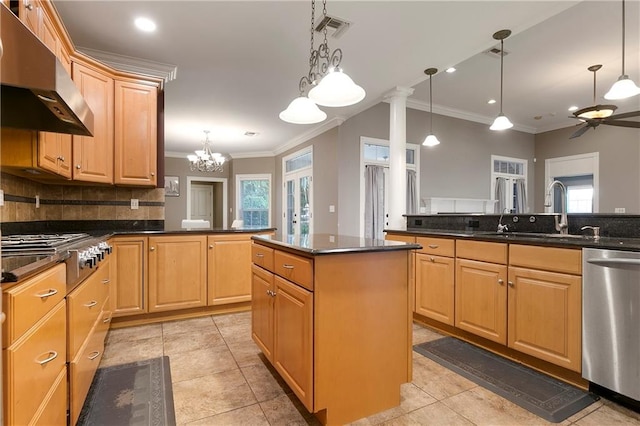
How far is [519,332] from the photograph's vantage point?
7.22 ft

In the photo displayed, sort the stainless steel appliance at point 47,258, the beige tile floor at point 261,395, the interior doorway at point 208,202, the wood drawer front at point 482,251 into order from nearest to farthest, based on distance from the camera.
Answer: the stainless steel appliance at point 47,258 < the beige tile floor at point 261,395 < the wood drawer front at point 482,251 < the interior doorway at point 208,202

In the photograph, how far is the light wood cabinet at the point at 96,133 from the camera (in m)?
2.72

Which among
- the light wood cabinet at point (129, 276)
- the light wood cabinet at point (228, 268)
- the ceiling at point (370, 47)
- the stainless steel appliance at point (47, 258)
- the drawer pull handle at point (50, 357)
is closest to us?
the stainless steel appliance at point (47, 258)

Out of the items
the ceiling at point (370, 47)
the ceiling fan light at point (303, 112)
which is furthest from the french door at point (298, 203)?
the ceiling fan light at point (303, 112)

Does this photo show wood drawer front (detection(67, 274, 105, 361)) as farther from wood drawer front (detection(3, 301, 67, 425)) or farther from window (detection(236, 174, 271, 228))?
window (detection(236, 174, 271, 228))

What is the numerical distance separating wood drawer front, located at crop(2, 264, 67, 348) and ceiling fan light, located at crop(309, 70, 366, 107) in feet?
4.97

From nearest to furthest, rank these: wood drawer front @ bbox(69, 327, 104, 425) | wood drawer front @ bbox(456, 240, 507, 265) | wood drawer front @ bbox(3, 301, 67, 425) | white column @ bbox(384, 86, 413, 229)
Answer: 1. wood drawer front @ bbox(3, 301, 67, 425)
2. wood drawer front @ bbox(69, 327, 104, 425)
3. wood drawer front @ bbox(456, 240, 507, 265)
4. white column @ bbox(384, 86, 413, 229)

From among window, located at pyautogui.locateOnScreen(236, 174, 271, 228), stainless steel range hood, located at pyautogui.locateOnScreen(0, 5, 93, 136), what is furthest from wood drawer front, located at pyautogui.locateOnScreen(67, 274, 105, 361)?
window, located at pyautogui.locateOnScreen(236, 174, 271, 228)

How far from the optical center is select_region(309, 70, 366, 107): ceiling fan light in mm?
1795

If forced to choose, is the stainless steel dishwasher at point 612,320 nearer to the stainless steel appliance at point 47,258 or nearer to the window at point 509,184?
the stainless steel appliance at point 47,258

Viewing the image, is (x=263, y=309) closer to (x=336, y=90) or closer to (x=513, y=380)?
(x=336, y=90)

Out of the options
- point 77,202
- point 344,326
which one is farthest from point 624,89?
point 77,202

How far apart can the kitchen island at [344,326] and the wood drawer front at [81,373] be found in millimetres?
980

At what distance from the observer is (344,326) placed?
160 cm
